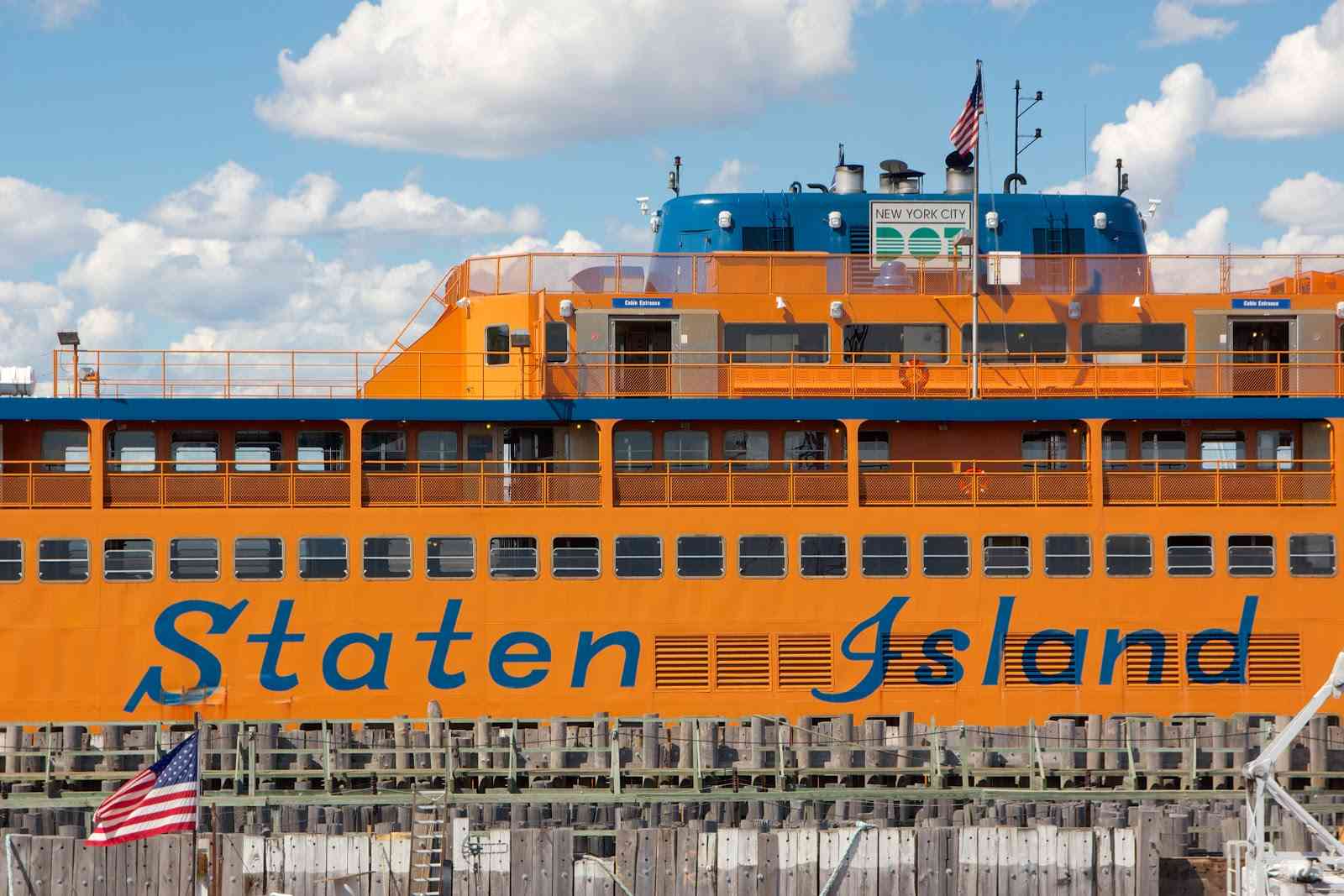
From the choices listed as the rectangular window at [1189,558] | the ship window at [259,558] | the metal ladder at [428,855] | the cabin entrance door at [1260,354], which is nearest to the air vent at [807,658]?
the rectangular window at [1189,558]

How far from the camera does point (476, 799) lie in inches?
1019

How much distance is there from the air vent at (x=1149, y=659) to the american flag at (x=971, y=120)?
10.9 m

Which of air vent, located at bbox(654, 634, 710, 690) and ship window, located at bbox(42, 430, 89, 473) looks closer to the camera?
air vent, located at bbox(654, 634, 710, 690)

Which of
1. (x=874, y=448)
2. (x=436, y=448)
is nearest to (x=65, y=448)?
(x=436, y=448)

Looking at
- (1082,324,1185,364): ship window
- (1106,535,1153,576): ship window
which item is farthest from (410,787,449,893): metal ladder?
(1082,324,1185,364): ship window

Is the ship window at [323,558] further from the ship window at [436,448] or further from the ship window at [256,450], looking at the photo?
the ship window at [436,448]

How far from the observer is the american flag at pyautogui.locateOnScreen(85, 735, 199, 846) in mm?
19797

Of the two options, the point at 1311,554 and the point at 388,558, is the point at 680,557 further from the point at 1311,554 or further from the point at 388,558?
the point at 1311,554

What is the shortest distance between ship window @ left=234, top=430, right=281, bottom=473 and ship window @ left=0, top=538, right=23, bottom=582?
14.3 feet

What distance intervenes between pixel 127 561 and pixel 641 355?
10.9 meters

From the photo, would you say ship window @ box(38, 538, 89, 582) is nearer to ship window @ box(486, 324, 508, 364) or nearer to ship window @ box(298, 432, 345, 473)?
ship window @ box(298, 432, 345, 473)

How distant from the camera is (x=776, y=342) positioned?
1430 inches

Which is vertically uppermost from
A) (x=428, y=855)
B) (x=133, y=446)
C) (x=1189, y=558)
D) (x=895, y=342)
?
(x=895, y=342)

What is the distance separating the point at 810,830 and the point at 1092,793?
6971mm
